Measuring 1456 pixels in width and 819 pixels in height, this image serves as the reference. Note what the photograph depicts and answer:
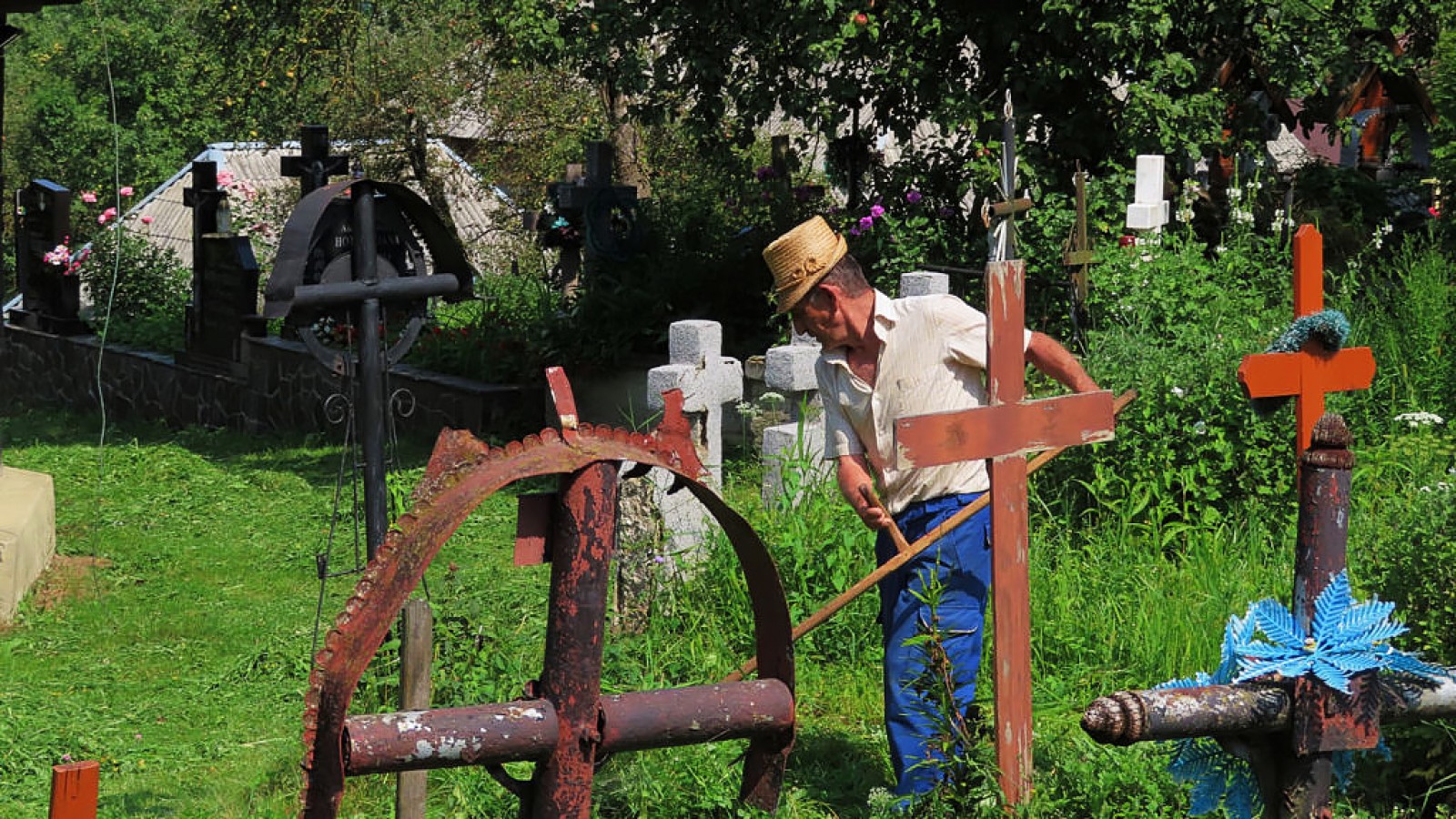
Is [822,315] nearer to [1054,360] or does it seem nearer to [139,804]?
[1054,360]

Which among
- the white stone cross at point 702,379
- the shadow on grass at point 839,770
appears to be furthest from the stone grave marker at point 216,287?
the shadow on grass at point 839,770

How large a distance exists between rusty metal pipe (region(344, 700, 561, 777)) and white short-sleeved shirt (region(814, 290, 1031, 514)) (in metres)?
1.70

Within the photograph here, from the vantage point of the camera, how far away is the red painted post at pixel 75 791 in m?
2.57

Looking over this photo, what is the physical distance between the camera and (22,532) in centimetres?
827

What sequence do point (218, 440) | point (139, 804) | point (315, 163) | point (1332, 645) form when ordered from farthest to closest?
point (218, 440) < point (315, 163) < point (139, 804) < point (1332, 645)

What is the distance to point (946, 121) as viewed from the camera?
33.4ft

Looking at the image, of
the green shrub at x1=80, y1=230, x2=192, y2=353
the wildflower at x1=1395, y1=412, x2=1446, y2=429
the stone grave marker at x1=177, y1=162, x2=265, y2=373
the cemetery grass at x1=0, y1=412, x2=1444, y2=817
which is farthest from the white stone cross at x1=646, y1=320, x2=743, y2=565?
the green shrub at x1=80, y1=230, x2=192, y2=353

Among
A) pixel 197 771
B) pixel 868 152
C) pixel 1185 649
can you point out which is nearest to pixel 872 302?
pixel 1185 649

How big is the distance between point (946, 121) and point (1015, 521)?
6384mm

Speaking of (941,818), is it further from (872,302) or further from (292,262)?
(292,262)

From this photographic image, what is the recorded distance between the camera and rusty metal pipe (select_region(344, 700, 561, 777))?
10.3ft

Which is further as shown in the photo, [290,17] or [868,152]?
[290,17]

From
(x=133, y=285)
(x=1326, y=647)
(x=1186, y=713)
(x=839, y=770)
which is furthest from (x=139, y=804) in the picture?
(x=133, y=285)

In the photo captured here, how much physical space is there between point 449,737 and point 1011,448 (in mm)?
1568
